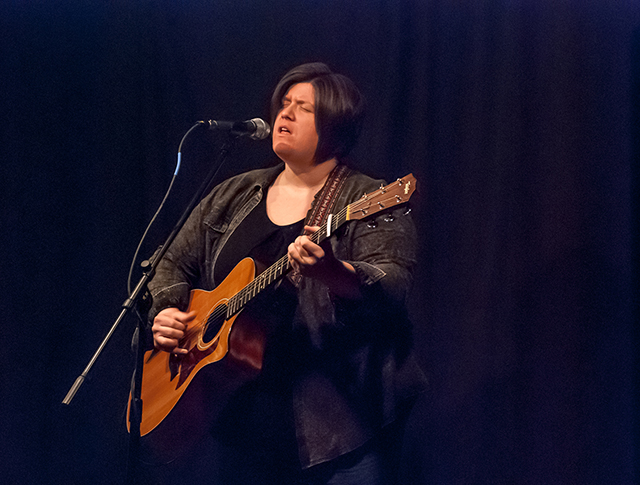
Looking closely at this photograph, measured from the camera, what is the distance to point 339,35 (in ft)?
7.73

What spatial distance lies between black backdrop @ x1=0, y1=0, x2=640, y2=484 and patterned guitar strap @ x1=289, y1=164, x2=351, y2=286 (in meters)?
0.14

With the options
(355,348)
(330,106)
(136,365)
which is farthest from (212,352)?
(330,106)

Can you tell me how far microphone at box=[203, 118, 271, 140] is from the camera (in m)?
1.97

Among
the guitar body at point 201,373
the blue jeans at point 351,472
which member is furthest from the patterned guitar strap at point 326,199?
the blue jeans at point 351,472

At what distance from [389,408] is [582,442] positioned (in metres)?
0.76

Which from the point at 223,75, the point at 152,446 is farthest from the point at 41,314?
the point at 223,75

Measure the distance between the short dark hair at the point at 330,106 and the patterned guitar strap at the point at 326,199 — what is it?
3.2 inches

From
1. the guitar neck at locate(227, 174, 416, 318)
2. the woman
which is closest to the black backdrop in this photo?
the woman

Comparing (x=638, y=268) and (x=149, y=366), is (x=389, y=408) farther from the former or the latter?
(x=638, y=268)

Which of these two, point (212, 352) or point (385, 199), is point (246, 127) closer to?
point (385, 199)

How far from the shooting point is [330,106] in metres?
2.09

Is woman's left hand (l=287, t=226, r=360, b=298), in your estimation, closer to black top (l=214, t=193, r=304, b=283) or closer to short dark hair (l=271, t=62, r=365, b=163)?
black top (l=214, t=193, r=304, b=283)

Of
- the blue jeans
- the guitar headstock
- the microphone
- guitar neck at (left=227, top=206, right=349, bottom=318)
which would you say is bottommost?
the blue jeans

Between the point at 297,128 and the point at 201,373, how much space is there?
35.0 inches
